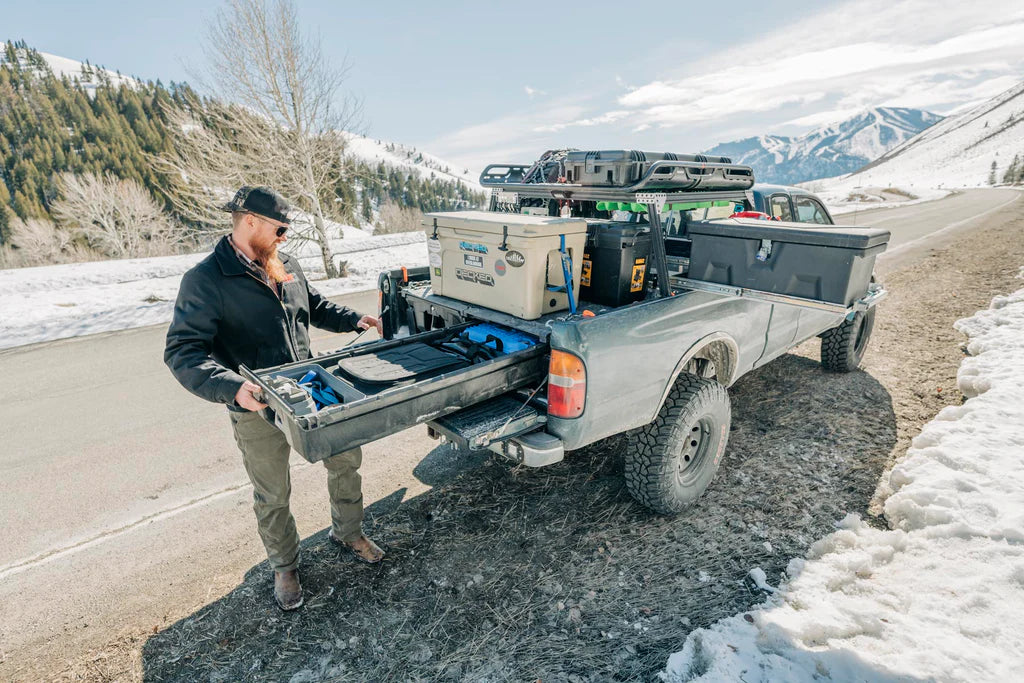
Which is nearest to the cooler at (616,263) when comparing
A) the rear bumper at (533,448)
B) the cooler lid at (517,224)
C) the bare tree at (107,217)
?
the cooler lid at (517,224)

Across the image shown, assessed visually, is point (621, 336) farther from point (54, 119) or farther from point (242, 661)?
point (54, 119)

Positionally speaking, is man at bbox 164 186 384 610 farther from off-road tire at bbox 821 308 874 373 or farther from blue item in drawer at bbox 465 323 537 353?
off-road tire at bbox 821 308 874 373

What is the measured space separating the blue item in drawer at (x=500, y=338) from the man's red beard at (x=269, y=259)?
3.71 feet

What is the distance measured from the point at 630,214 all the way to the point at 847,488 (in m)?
2.43

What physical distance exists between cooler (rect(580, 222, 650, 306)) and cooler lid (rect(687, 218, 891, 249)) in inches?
15.0

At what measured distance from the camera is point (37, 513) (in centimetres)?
355

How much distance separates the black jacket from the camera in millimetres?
2275

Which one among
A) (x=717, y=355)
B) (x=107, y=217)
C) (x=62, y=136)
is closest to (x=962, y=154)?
(x=107, y=217)

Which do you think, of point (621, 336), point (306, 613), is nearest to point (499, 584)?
point (306, 613)

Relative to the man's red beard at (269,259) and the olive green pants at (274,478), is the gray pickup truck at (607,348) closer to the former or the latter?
the olive green pants at (274,478)

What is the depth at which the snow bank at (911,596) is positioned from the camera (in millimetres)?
2115

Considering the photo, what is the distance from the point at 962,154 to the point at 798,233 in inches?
7254

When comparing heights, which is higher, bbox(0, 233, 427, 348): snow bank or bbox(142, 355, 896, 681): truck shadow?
bbox(142, 355, 896, 681): truck shadow

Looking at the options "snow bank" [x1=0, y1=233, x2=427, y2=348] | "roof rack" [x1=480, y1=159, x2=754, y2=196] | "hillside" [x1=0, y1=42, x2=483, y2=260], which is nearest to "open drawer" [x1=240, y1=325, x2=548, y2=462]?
"roof rack" [x1=480, y1=159, x2=754, y2=196]
